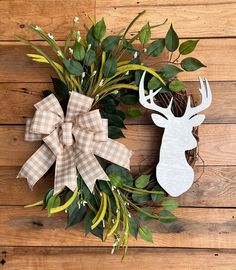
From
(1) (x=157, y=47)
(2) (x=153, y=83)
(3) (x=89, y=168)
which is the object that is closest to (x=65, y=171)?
(3) (x=89, y=168)

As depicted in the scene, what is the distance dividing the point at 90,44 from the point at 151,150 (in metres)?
0.42

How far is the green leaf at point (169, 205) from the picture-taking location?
131 centimetres

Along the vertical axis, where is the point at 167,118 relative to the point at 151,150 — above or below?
above

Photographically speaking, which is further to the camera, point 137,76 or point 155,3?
point 155,3

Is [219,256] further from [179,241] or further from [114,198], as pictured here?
[114,198]

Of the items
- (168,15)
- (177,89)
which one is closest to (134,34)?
(168,15)

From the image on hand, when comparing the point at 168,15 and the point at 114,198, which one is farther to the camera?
the point at 168,15

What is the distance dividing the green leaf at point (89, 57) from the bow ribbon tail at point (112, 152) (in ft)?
0.87

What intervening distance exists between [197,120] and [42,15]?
0.69 meters

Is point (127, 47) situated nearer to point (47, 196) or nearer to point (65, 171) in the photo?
point (65, 171)

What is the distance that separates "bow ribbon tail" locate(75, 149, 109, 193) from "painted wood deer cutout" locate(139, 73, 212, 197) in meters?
0.19

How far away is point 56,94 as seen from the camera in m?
1.40

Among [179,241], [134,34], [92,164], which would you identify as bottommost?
[179,241]

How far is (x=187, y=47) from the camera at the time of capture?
50.3 inches
